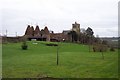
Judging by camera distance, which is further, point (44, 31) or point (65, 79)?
point (44, 31)

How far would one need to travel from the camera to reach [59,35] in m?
111

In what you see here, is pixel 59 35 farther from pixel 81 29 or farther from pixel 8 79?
pixel 8 79

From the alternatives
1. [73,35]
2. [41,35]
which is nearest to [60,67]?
[73,35]

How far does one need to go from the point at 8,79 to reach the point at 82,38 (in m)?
90.1

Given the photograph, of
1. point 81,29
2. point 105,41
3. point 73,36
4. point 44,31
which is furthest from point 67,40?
point 81,29

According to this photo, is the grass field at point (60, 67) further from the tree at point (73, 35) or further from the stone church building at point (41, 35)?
the stone church building at point (41, 35)

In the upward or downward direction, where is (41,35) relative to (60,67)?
upward

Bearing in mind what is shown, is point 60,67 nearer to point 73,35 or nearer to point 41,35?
point 73,35

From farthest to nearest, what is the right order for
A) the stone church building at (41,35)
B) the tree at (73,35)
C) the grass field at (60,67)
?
the stone church building at (41,35) < the tree at (73,35) < the grass field at (60,67)

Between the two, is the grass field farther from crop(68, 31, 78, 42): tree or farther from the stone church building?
the stone church building

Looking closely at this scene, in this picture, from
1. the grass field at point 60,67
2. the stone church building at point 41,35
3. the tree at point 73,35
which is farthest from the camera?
the stone church building at point 41,35

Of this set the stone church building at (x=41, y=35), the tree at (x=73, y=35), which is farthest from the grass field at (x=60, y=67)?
the stone church building at (x=41, y=35)

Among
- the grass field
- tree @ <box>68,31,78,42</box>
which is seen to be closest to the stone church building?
tree @ <box>68,31,78,42</box>

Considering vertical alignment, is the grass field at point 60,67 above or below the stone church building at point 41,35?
below
